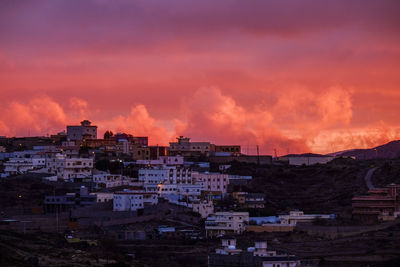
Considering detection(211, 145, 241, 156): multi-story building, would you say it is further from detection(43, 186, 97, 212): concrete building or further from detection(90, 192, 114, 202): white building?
detection(43, 186, 97, 212): concrete building

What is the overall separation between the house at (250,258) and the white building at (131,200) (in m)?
20.1

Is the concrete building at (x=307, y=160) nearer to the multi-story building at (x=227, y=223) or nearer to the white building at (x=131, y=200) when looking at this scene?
the white building at (x=131, y=200)

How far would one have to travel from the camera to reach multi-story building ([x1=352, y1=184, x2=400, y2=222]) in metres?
81.5

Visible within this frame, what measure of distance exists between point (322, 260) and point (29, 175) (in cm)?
4126

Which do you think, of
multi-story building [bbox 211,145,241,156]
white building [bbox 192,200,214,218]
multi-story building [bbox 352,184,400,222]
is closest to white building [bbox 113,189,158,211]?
white building [bbox 192,200,214,218]

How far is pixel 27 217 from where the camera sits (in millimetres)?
79812

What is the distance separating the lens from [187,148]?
125m

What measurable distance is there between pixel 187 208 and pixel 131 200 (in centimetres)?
528

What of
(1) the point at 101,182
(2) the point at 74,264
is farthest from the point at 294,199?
(2) the point at 74,264

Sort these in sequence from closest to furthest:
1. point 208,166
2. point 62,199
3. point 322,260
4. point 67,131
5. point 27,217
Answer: point 322,260, point 27,217, point 62,199, point 208,166, point 67,131

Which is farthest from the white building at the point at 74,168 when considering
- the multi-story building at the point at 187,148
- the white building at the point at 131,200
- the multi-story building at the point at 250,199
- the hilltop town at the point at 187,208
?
the multi-story building at the point at 187,148

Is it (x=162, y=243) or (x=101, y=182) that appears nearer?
(x=162, y=243)

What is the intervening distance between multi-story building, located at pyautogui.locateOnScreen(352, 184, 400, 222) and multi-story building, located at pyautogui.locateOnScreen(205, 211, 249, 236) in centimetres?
1080

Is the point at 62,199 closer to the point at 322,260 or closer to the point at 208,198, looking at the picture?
the point at 208,198
